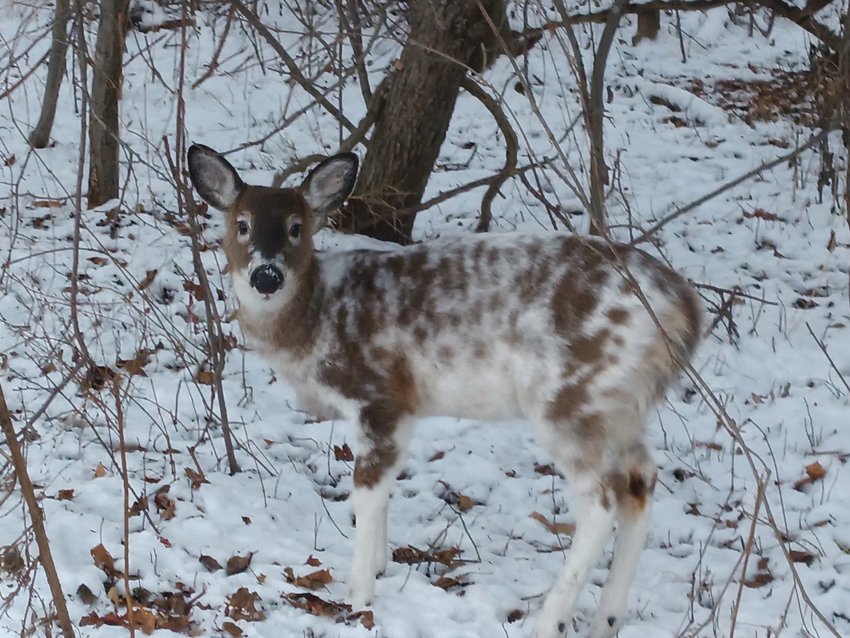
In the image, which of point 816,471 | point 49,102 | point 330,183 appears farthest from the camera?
point 49,102

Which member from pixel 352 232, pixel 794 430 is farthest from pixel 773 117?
pixel 794 430

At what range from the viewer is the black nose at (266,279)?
16.1 feet

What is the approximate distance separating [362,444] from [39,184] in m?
5.69

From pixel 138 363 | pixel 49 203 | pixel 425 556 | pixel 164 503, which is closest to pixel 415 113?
pixel 138 363

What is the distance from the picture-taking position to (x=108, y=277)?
8016 mm

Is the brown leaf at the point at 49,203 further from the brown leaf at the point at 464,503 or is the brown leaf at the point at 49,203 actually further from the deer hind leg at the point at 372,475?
the deer hind leg at the point at 372,475

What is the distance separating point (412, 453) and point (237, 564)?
60.2 inches

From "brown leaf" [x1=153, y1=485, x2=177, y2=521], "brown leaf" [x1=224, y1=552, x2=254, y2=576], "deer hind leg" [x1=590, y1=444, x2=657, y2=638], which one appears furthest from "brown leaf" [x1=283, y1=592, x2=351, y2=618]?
"deer hind leg" [x1=590, y1=444, x2=657, y2=638]

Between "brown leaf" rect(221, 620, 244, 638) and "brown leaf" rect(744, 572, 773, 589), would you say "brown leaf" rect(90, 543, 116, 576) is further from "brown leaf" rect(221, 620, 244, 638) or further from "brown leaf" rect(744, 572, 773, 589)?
"brown leaf" rect(744, 572, 773, 589)

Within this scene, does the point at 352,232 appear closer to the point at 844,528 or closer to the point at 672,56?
the point at 844,528

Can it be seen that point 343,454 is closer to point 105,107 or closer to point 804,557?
point 804,557

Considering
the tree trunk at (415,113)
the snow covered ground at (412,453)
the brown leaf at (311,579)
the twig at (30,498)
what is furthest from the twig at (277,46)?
the twig at (30,498)

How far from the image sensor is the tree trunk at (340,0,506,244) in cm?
780

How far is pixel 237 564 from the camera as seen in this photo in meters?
5.09
